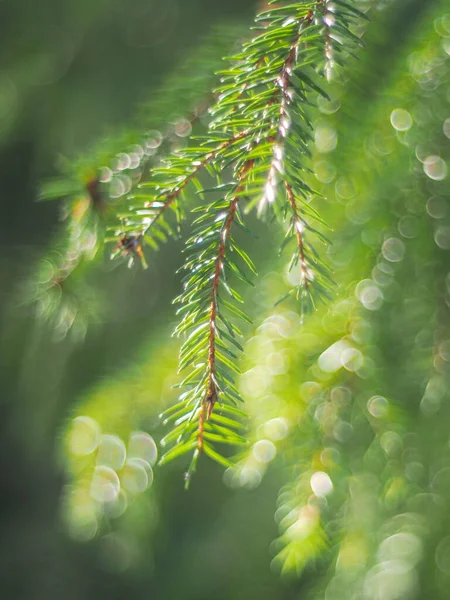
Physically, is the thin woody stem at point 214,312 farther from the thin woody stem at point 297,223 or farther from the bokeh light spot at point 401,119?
the bokeh light spot at point 401,119

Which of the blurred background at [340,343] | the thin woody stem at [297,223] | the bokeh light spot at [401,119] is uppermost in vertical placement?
the thin woody stem at [297,223]

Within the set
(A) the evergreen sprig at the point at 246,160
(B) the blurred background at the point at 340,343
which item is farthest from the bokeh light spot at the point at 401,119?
(A) the evergreen sprig at the point at 246,160

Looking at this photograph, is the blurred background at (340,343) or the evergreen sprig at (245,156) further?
the blurred background at (340,343)

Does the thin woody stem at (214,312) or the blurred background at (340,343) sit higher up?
the thin woody stem at (214,312)

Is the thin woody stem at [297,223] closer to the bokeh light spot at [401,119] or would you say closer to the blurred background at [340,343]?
the blurred background at [340,343]

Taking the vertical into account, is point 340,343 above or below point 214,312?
below

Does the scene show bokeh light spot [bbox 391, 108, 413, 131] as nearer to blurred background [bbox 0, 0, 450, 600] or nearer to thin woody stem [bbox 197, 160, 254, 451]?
blurred background [bbox 0, 0, 450, 600]

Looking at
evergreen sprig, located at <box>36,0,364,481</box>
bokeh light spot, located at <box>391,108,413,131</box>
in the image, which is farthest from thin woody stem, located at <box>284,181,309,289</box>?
bokeh light spot, located at <box>391,108,413,131</box>

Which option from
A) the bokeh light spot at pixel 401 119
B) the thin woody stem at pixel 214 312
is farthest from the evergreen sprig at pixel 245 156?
the bokeh light spot at pixel 401 119

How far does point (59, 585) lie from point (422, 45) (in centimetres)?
148

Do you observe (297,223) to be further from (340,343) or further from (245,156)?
(340,343)

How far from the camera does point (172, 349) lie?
669 millimetres

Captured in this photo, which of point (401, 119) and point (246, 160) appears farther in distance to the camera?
point (401, 119)

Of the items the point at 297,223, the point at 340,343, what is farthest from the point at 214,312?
the point at 340,343
